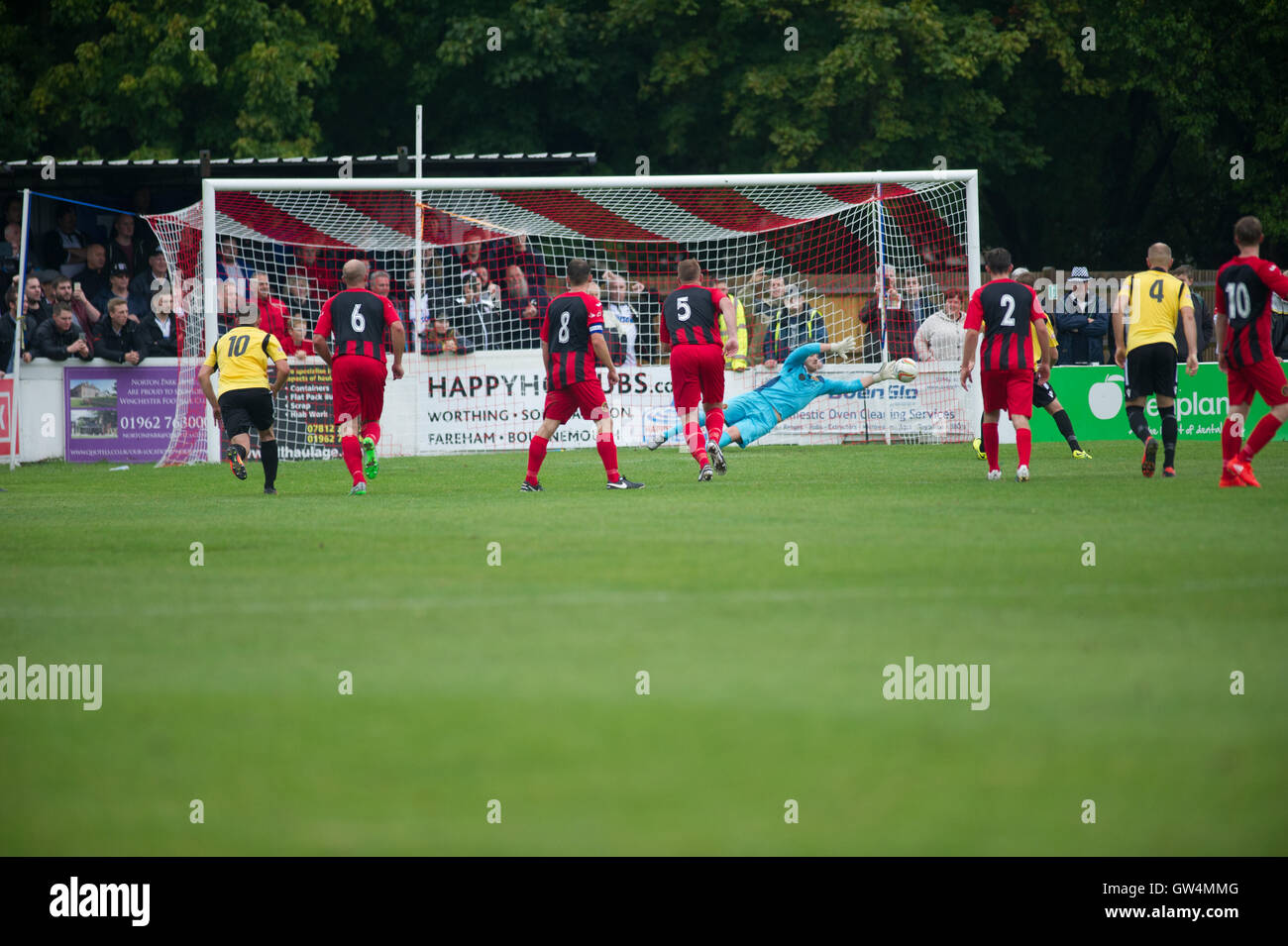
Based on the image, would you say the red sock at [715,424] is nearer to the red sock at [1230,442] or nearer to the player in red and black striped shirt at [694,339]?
the player in red and black striped shirt at [694,339]

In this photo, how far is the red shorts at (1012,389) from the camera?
47.5 ft

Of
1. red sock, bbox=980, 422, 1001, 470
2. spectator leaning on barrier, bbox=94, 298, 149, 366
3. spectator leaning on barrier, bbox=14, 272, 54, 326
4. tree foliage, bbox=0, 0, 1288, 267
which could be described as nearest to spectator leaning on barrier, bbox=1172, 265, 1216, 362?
red sock, bbox=980, 422, 1001, 470

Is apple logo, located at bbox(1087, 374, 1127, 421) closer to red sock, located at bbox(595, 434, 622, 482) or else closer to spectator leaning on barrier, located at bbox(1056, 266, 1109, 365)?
spectator leaning on barrier, located at bbox(1056, 266, 1109, 365)

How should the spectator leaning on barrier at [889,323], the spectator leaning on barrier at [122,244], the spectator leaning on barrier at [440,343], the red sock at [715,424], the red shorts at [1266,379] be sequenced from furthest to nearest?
the spectator leaning on barrier at [122,244] < the spectator leaning on barrier at [889,323] < the spectator leaning on barrier at [440,343] < the red sock at [715,424] < the red shorts at [1266,379]

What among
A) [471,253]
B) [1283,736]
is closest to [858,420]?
[471,253]

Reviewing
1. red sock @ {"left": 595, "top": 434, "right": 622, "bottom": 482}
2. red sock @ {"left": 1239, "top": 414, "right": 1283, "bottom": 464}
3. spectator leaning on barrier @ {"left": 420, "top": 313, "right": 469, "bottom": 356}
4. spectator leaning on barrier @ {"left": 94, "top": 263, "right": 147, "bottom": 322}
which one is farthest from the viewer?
spectator leaning on barrier @ {"left": 420, "top": 313, "right": 469, "bottom": 356}

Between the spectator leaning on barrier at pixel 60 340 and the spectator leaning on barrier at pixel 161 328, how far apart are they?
769 mm

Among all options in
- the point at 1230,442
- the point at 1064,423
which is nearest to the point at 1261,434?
the point at 1230,442

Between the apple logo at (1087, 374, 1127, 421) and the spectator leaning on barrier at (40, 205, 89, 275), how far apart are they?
1469 cm

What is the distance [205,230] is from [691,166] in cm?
1715

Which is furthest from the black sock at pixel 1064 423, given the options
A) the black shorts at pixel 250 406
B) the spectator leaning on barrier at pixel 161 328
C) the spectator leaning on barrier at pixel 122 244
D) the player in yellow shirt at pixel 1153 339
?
the spectator leaning on barrier at pixel 122 244

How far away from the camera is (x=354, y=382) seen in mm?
15227

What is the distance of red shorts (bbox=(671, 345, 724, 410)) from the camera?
16.0m
